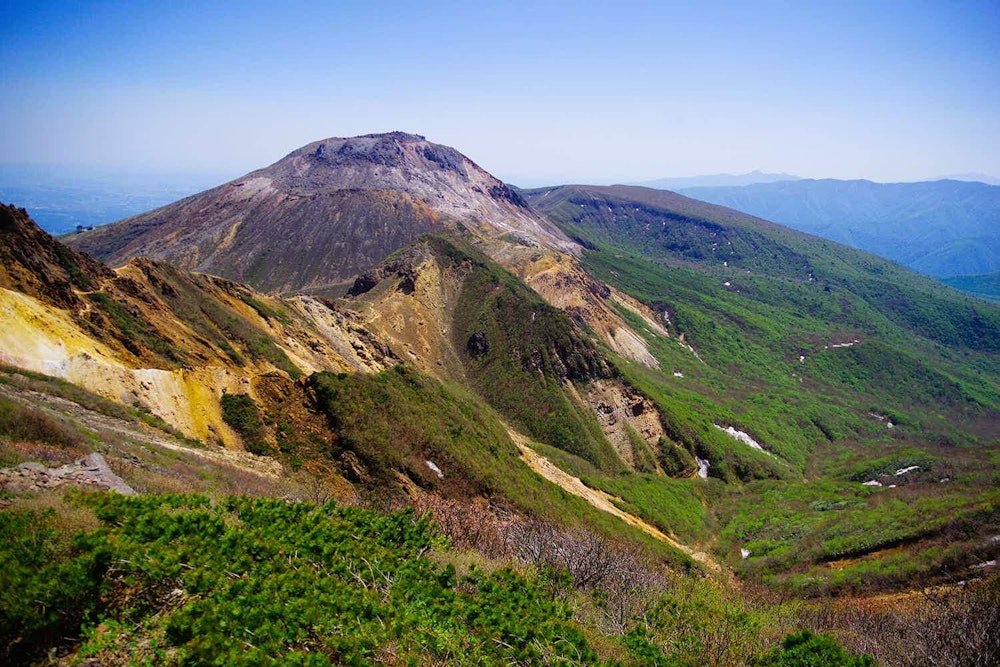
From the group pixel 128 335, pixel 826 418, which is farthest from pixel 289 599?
pixel 826 418

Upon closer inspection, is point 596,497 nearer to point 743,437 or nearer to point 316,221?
point 743,437

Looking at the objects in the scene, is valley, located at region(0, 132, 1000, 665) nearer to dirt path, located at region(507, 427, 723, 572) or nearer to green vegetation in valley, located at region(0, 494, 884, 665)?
green vegetation in valley, located at region(0, 494, 884, 665)

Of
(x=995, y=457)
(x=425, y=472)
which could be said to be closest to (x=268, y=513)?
(x=425, y=472)

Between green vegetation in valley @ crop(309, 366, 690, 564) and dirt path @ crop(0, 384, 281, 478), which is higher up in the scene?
dirt path @ crop(0, 384, 281, 478)

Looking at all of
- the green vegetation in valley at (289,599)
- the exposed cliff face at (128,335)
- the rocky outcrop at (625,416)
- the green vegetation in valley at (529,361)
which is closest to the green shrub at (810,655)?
the green vegetation in valley at (289,599)

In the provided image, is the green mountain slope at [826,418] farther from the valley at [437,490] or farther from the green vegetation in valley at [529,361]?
the green vegetation in valley at [529,361]

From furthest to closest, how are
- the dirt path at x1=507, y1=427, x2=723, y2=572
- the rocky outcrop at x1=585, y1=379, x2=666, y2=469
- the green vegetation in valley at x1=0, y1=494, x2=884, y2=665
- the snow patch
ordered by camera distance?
1. the snow patch
2. the rocky outcrop at x1=585, y1=379, x2=666, y2=469
3. the dirt path at x1=507, y1=427, x2=723, y2=572
4. the green vegetation in valley at x1=0, y1=494, x2=884, y2=665

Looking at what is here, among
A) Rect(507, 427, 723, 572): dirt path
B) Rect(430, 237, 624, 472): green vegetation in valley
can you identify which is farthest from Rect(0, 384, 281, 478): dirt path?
Rect(430, 237, 624, 472): green vegetation in valley

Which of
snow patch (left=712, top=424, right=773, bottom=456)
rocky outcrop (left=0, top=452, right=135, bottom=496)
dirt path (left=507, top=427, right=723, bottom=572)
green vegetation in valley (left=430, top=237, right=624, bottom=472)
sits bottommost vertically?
snow patch (left=712, top=424, right=773, bottom=456)

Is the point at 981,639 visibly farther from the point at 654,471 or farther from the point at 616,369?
the point at 616,369
